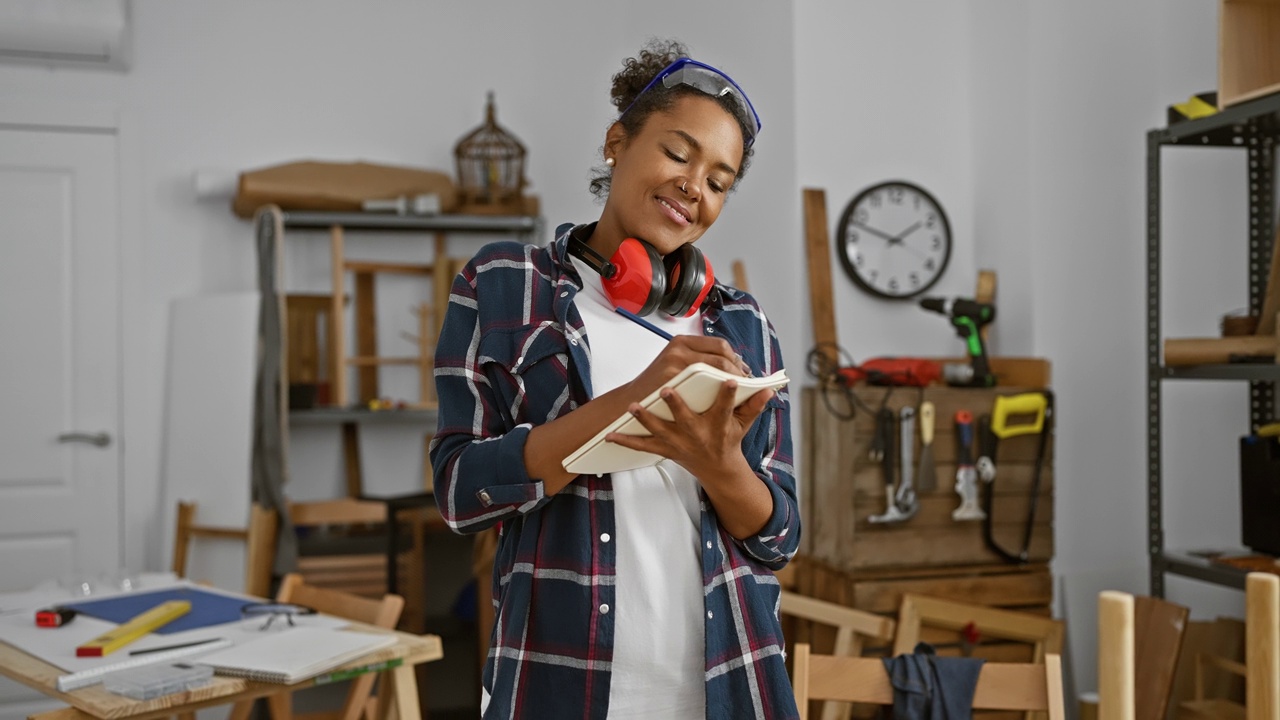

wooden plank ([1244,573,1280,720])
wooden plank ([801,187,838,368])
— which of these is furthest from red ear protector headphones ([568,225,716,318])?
wooden plank ([801,187,838,368])

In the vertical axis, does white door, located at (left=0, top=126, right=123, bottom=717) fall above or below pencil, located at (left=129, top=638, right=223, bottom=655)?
above

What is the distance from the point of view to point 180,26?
14.4 ft

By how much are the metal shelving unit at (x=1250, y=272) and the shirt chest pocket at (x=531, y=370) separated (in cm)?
212

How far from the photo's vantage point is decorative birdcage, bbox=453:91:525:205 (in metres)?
4.31

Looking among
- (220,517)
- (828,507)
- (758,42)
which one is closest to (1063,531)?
(828,507)

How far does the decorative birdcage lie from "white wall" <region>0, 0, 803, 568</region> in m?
0.30

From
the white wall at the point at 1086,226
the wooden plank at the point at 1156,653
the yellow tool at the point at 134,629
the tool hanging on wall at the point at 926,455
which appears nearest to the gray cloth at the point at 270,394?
the yellow tool at the point at 134,629

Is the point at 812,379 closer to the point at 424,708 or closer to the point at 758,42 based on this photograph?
the point at 758,42

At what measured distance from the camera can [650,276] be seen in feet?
3.88

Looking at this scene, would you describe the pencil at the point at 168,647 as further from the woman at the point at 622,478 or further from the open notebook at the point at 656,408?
the open notebook at the point at 656,408

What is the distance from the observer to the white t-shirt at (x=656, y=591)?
3.73 ft

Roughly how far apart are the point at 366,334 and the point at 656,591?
347 centimetres

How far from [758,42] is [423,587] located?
2205 millimetres

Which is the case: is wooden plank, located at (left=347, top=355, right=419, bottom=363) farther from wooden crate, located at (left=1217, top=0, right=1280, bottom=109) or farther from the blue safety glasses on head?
the blue safety glasses on head
